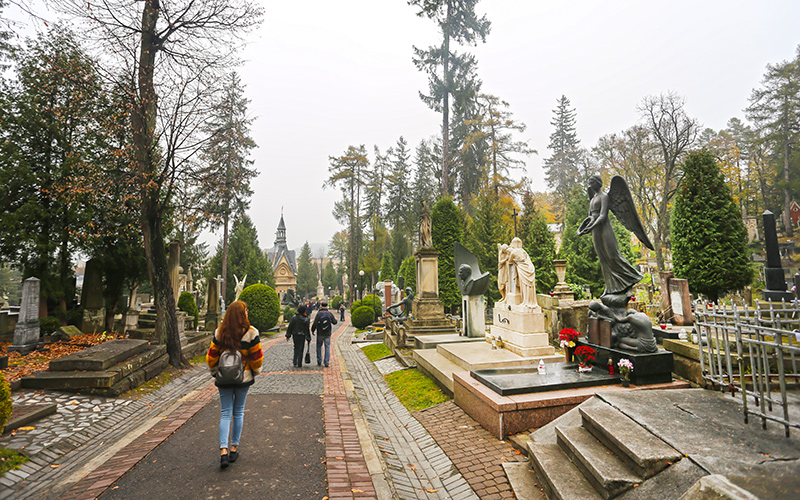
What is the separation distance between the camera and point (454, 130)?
30.0 meters

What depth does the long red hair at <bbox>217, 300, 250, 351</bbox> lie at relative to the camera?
13.6 ft

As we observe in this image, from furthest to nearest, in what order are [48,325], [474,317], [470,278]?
[48,325] → [470,278] → [474,317]

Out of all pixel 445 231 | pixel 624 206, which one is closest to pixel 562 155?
pixel 445 231

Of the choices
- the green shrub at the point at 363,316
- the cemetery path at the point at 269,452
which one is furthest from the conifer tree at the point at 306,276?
the cemetery path at the point at 269,452

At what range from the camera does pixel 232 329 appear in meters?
4.19

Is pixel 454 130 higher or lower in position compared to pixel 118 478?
higher

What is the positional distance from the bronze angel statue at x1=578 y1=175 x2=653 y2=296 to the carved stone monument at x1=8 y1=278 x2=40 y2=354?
533 inches

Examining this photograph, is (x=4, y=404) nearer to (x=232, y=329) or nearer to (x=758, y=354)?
(x=232, y=329)

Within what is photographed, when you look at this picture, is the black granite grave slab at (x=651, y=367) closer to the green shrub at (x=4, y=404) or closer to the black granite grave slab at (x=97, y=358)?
the green shrub at (x=4, y=404)

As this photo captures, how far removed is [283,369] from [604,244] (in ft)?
27.4

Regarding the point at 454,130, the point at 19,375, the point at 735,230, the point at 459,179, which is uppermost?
the point at 454,130

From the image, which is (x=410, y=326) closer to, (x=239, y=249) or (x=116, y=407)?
(x=116, y=407)

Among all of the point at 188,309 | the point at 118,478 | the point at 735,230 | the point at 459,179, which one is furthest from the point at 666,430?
the point at 459,179

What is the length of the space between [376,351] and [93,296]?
1083cm
